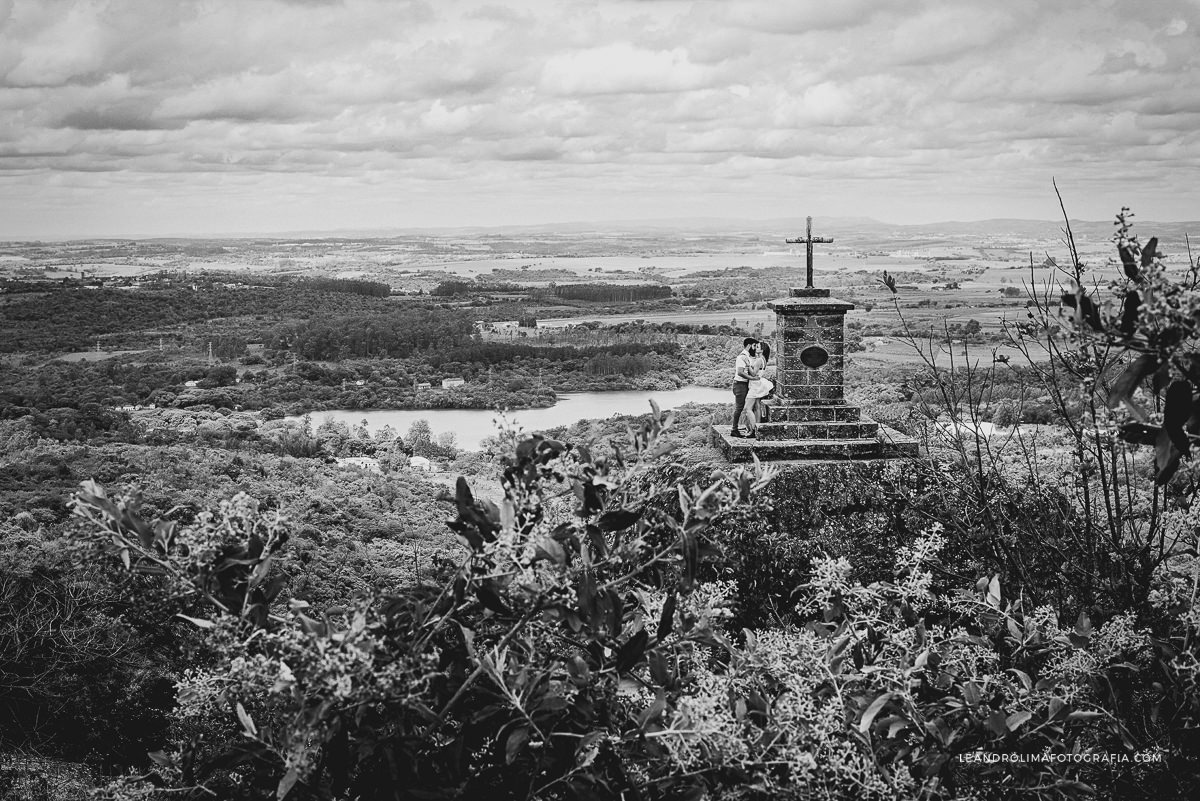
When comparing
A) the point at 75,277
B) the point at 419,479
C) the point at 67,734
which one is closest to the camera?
the point at 67,734

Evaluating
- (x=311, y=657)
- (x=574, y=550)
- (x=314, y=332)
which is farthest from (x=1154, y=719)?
(x=314, y=332)

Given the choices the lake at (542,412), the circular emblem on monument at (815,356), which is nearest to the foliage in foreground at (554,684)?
the circular emblem on monument at (815,356)

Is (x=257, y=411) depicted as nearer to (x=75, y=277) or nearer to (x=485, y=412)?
(x=485, y=412)

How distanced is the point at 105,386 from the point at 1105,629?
1192 inches

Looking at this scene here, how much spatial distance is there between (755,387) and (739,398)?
24cm

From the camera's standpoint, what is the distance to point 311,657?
196cm

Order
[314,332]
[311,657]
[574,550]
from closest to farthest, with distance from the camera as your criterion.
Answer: [311,657]
[574,550]
[314,332]

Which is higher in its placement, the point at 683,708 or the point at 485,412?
the point at 683,708

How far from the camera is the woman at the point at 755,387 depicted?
36.9 ft

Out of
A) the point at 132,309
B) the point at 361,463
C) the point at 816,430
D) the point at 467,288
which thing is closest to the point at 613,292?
the point at 467,288

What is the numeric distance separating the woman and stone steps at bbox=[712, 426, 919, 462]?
27 cm

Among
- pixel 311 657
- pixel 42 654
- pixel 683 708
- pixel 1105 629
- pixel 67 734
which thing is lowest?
pixel 67 734

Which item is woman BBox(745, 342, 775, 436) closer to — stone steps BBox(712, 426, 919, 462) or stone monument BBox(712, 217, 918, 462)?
stone monument BBox(712, 217, 918, 462)

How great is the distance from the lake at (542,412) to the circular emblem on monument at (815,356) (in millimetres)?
10359
